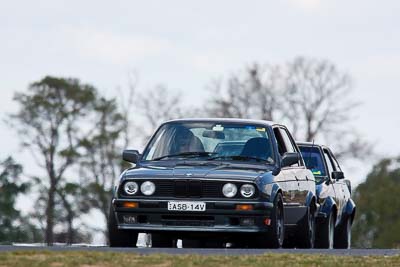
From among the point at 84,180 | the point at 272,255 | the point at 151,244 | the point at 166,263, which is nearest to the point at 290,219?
the point at 151,244

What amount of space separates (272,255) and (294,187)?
4.84 m

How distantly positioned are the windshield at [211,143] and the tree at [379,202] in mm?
69958

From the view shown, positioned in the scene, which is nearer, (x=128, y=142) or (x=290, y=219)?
(x=290, y=219)

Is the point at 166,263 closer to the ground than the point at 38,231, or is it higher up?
higher up

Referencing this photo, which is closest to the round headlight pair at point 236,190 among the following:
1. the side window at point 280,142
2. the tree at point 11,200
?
the side window at point 280,142

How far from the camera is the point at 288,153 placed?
21.1 meters

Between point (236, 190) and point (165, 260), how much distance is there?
14.1 feet

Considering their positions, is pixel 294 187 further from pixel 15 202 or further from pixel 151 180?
pixel 15 202

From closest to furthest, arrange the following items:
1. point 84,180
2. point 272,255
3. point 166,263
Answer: point 166,263, point 272,255, point 84,180

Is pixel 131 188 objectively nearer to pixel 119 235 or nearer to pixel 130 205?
pixel 130 205

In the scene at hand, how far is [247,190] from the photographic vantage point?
65.3 ft

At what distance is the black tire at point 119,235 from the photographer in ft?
65.5

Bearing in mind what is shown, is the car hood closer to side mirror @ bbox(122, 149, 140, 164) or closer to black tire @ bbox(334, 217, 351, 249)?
side mirror @ bbox(122, 149, 140, 164)

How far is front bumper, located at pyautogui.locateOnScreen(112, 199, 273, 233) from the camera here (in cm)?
1964
